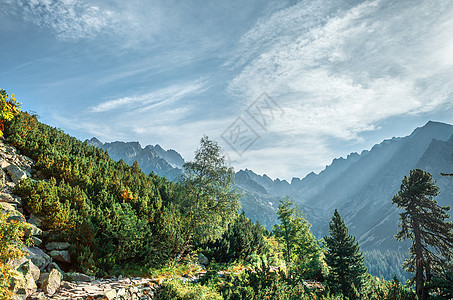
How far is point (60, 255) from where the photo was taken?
1021 cm

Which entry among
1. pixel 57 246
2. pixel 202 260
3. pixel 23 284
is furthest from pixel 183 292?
pixel 202 260

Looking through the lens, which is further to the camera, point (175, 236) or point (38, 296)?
point (175, 236)

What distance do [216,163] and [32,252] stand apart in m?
10.8

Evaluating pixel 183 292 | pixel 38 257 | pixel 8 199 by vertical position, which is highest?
pixel 8 199

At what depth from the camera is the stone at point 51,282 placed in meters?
8.09

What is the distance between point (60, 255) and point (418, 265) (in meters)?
20.5

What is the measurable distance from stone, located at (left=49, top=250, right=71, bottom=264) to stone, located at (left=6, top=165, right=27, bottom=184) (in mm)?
5296

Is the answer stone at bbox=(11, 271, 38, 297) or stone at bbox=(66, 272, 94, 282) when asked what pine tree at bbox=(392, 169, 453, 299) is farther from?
stone at bbox=(11, 271, 38, 297)

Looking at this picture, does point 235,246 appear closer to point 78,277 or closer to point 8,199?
point 78,277

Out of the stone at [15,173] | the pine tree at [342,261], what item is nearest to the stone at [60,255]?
the stone at [15,173]

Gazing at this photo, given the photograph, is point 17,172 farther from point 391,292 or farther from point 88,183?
point 391,292

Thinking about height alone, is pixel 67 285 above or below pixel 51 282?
below

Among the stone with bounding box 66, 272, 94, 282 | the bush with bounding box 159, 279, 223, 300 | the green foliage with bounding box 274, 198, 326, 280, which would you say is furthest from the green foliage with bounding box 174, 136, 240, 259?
the green foliage with bounding box 274, 198, 326, 280

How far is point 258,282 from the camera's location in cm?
1289
